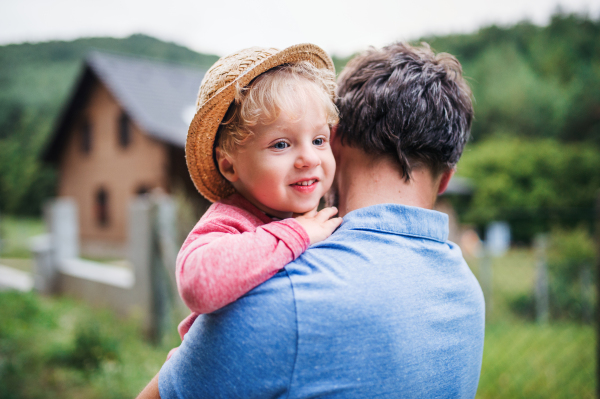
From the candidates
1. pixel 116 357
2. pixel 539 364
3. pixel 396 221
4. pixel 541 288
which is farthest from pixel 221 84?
pixel 541 288

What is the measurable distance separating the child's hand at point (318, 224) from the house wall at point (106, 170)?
42.1 ft

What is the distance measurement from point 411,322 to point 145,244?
5.08 meters

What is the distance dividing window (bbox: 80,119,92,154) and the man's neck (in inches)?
690

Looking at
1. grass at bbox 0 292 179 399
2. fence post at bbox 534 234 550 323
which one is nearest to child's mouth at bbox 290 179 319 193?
grass at bbox 0 292 179 399

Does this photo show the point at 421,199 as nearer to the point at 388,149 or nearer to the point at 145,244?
the point at 388,149

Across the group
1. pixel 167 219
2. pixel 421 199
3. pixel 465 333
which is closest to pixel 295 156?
pixel 421 199

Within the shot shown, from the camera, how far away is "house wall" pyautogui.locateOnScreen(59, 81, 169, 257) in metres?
14.4

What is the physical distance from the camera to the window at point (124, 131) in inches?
594

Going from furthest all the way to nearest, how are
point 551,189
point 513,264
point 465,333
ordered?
point 551,189
point 513,264
point 465,333

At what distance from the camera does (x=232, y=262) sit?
0.97 meters

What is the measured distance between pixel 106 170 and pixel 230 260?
55.2 ft

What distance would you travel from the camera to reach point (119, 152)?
1547 centimetres

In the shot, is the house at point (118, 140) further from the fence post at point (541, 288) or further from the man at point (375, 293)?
the man at point (375, 293)

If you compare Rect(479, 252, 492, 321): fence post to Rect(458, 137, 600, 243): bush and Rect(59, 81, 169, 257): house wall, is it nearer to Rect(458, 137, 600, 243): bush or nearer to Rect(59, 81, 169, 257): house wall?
Rect(59, 81, 169, 257): house wall
